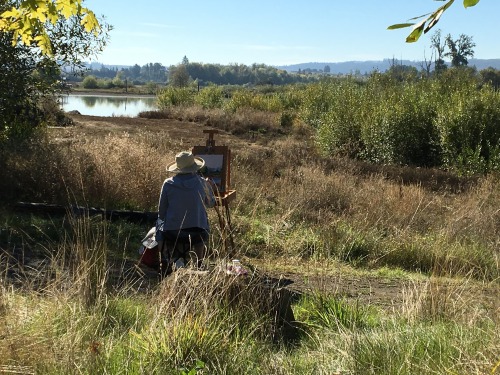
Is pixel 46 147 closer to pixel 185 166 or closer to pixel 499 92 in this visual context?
pixel 185 166

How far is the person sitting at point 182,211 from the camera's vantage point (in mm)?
6859

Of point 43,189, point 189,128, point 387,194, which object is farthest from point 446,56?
point 43,189

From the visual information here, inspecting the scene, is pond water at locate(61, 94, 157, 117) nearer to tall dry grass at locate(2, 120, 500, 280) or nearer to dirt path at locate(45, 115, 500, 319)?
tall dry grass at locate(2, 120, 500, 280)

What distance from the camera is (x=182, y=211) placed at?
22.5 feet

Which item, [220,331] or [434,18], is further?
[220,331]

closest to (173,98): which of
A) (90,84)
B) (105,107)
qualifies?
(105,107)

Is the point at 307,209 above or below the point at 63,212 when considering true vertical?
below

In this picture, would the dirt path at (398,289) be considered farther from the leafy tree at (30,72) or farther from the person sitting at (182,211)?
the leafy tree at (30,72)

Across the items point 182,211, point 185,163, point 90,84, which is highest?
point 185,163

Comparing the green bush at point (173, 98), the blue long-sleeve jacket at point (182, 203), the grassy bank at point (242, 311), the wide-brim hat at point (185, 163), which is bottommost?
the green bush at point (173, 98)

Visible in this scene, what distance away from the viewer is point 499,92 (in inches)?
977

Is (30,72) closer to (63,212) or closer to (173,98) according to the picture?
(63,212)

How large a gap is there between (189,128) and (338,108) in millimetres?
8606

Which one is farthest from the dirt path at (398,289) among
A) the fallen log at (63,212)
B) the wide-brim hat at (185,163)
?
the fallen log at (63,212)
